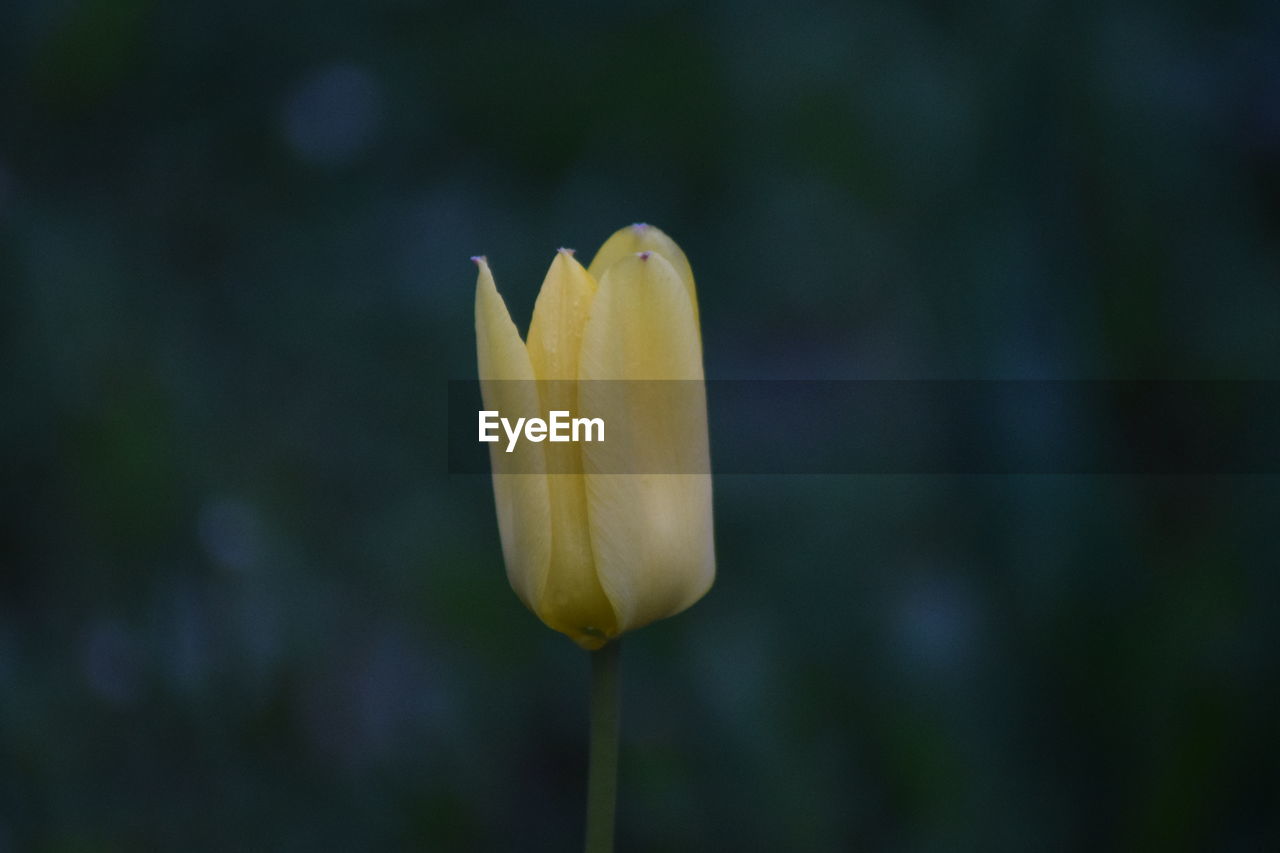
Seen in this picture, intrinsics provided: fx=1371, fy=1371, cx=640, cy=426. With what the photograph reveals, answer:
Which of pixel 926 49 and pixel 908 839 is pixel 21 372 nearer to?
pixel 908 839

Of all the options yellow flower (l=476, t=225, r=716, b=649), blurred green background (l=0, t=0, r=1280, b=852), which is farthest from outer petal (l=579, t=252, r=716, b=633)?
blurred green background (l=0, t=0, r=1280, b=852)

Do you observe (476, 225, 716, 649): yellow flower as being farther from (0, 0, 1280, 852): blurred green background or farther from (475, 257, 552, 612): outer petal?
→ (0, 0, 1280, 852): blurred green background

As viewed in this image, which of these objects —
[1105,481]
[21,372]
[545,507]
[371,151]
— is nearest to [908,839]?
[1105,481]

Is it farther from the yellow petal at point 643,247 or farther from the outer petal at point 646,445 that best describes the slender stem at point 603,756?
the yellow petal at point 643,247

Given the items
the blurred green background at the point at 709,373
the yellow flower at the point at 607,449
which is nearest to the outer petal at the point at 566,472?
the yellow flower at the point at 607,449
